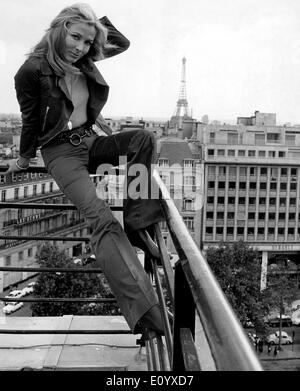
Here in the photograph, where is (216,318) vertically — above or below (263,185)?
above

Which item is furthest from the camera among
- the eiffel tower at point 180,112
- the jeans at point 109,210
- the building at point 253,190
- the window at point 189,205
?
the eiffel tower at point 180,112

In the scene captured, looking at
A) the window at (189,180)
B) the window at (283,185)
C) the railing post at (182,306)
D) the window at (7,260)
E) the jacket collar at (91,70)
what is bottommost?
the window at (7,260)

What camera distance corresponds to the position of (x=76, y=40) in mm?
1256

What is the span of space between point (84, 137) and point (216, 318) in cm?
87

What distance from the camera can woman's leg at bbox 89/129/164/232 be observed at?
44.6 inches

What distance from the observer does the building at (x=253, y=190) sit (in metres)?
23.7

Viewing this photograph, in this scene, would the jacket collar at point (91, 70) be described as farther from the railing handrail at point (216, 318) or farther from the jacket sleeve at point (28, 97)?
the railing handrail at point (216, 318)

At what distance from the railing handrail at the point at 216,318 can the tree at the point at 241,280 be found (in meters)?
13.5

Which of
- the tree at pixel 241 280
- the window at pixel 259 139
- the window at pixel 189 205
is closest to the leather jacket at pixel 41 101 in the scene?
the tree at pixel 241 280

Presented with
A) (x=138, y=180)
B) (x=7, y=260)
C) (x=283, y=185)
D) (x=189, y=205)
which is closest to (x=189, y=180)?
(x=189, y=205)

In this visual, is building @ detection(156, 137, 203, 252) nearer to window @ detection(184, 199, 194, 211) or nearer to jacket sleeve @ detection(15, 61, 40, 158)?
window @ detection(184, 199, 194, 211)

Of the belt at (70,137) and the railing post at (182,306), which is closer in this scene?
the railing post at (182,306)

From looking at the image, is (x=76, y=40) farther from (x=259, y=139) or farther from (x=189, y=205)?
(x=259, y=139)
